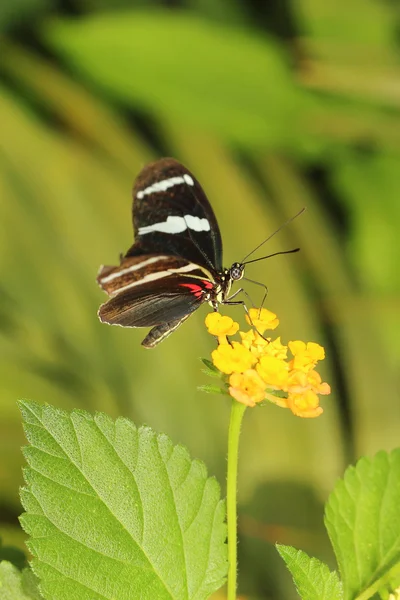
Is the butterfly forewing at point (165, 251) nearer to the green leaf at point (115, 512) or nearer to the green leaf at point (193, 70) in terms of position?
the green leaf at point (115, 512)

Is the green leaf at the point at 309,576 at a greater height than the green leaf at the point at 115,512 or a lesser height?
lesser

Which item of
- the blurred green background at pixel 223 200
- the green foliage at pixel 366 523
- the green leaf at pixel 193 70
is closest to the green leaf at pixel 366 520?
the green foliage at pixel 366 523

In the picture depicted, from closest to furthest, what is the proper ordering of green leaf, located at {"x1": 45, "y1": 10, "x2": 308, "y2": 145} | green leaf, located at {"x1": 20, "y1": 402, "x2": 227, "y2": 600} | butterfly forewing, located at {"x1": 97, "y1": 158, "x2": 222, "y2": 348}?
green leaf, located at {"x1": 20, "y1": 402, "x2": 227, "y2": 600} → butterfly forewing, located at {"x1": 97, "y1": 158, "x2": 222, "y2": 348} → green leaf, located at {"x1": 45, "y1": 10, "x2": 308, "y2": 145}

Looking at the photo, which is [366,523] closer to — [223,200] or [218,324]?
[218,324]

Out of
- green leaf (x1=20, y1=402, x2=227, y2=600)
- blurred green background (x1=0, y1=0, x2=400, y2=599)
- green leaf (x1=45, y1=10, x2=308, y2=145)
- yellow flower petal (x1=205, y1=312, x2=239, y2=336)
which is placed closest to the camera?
green leaf (x1=20, y1=402, x2=227, y2=600)

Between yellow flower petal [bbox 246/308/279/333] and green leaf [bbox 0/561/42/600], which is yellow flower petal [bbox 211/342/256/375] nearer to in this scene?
yellow flower petal [bbox 246/308/279/333]

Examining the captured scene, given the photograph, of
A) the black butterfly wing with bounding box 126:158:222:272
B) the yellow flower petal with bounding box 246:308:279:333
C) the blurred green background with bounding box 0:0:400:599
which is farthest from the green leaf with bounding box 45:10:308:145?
the yellow flower petal with bounding box 246:308:279:333

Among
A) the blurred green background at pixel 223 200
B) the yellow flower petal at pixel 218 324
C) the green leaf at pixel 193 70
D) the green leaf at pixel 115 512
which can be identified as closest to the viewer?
the green leaf at pixel 115 512
